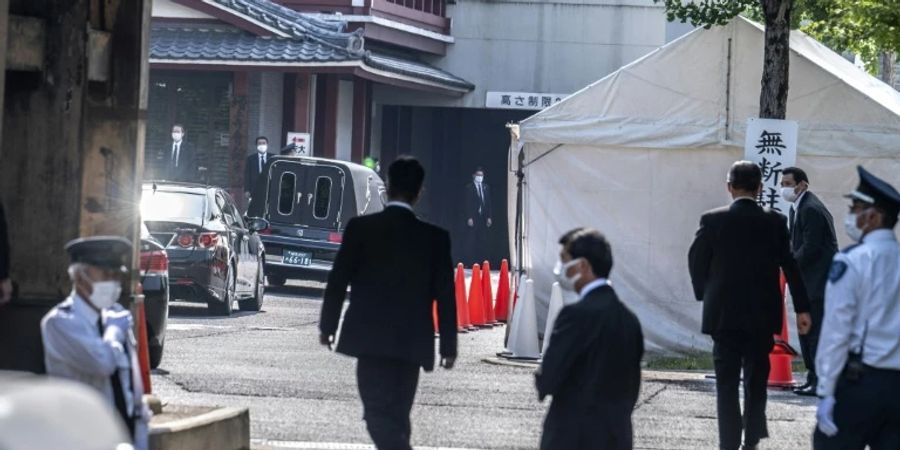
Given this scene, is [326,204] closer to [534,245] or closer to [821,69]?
[534,245]

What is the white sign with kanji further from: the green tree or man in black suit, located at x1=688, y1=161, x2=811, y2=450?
man in black suit, located at x1=688, y1=161, x2=811, y2=450

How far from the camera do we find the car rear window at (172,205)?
2002 centimetres

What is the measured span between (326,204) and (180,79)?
7.72 meters

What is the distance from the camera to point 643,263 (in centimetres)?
1777

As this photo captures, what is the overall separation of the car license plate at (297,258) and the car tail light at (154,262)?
33.9 feet

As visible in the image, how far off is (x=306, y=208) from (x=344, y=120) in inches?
350

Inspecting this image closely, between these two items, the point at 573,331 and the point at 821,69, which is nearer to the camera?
the point at 573,331

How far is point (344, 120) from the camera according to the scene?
115 ft

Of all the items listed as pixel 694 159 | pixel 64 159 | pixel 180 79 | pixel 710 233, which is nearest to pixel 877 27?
pixel 694 159

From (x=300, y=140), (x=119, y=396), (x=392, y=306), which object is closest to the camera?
(x=119, y=396)

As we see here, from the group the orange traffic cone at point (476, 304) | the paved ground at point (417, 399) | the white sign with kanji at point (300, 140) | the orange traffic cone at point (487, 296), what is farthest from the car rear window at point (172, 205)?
the white sign with kanji at point (300, 140)

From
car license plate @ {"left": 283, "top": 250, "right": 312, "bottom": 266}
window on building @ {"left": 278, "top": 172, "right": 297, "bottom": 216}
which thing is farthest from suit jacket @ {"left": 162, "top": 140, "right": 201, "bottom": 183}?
car license plate @ {"left": 283, "top": 250, "right": 312, "bottom": 266}

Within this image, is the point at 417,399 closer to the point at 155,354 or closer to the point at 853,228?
the point at 155,354

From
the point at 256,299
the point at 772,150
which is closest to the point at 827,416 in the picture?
the point at 772,150
